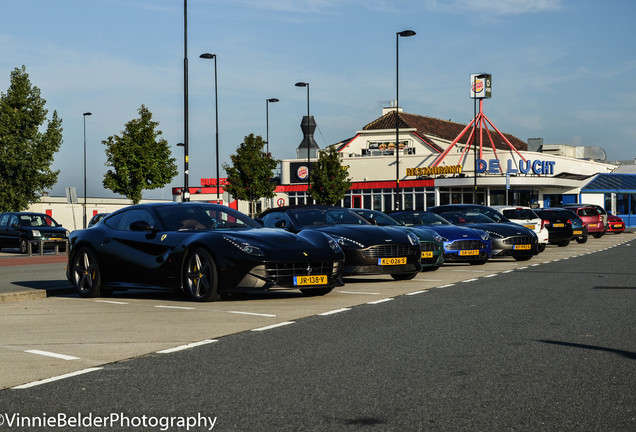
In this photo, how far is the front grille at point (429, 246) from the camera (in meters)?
16.4

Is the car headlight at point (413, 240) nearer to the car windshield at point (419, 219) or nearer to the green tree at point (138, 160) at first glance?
the car windshield at point (419, 219)

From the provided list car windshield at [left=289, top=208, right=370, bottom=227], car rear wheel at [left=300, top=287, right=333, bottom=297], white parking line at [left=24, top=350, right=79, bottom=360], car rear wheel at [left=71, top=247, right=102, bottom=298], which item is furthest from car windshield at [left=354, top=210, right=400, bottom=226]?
white parking line at [left=24, top=350, right=79, bottom=360]

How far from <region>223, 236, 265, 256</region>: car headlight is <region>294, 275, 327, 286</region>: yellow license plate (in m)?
0.60

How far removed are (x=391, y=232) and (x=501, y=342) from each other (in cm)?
705

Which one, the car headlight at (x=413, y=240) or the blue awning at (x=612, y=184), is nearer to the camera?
the car headlight at (x=413, y=240)

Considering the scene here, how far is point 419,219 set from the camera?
20078 mm

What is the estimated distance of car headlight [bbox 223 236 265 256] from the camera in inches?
429

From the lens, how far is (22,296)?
12.2 meters

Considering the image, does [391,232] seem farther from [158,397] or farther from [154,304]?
[158,397]

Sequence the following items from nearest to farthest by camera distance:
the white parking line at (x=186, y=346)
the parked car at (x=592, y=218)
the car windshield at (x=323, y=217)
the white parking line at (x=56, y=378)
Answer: the white parking line at (x=56, y=378)
the white parking line at (x=186, y=346)
the car windshield at (x=323, y=217)
the parked car at (x=592, y=218)

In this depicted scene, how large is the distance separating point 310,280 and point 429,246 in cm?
559

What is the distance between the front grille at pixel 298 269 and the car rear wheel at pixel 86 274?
9.68ft

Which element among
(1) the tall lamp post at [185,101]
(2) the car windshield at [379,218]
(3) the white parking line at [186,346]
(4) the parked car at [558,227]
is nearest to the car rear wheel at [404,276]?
(2) the car windshield at [379,218]

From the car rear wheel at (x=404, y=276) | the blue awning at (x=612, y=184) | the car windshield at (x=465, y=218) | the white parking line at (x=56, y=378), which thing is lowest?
the car rear wheel at (x=404, y=276)
